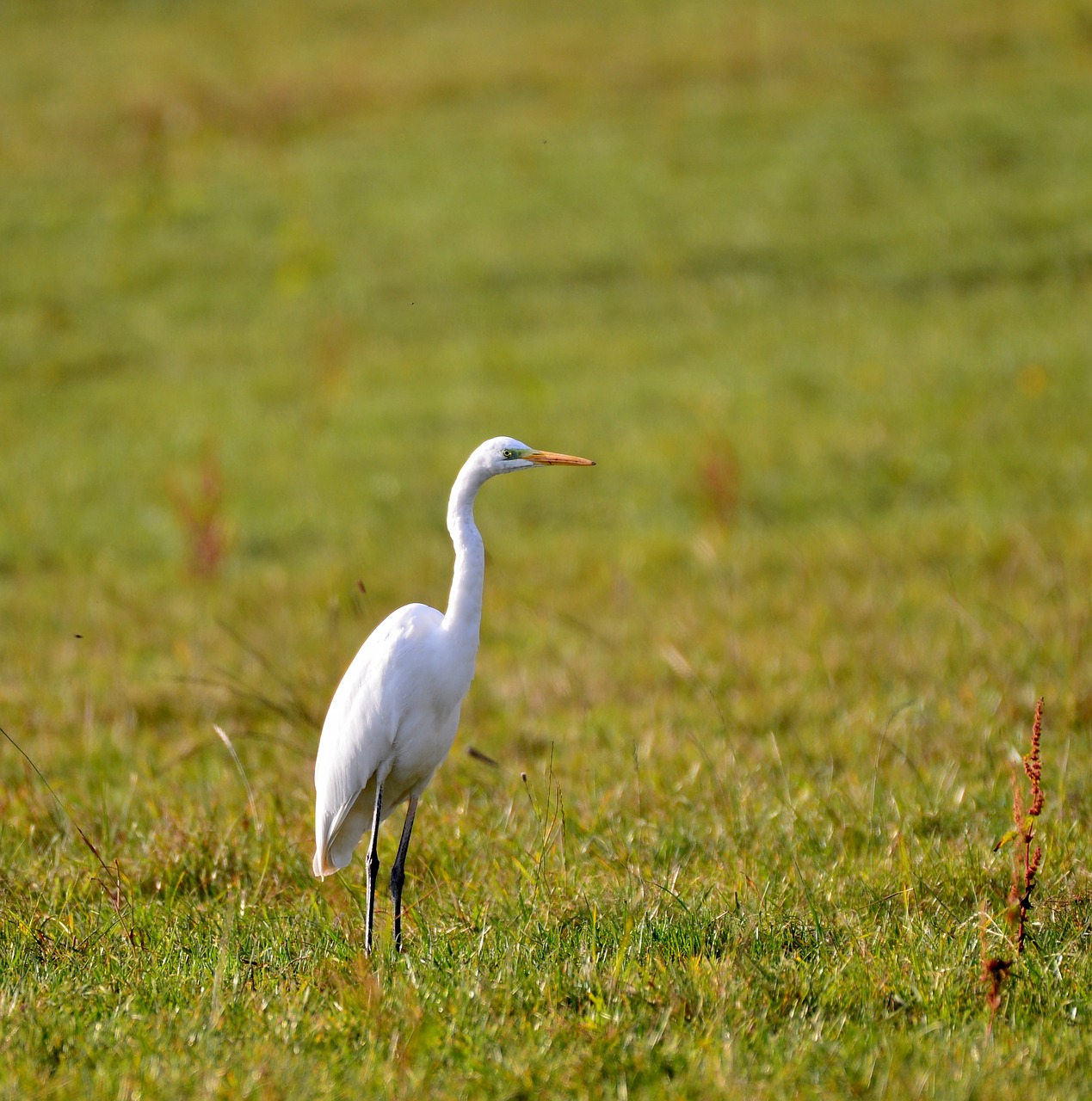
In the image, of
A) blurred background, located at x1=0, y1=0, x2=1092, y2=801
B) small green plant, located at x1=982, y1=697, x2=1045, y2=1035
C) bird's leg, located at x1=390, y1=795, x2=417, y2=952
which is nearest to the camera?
small green plant, located at x1=982, y1=697, x2=1045, y2=1035

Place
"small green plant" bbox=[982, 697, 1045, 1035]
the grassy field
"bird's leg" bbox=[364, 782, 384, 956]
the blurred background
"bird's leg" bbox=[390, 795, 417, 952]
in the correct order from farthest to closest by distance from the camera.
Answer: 1. the blurred background
2. "bird's leg" bbox=[390, 795, 417, 952]
3. "bird's leg" bbox=[364, 782, 384, 956]
4. the grassy field
5. "small green plant" bbox=[982, 697, 1045, 1035]

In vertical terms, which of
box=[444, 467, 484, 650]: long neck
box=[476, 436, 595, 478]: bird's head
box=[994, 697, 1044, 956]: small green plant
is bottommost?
box=[994, 697, 1044, 956]: small green plant

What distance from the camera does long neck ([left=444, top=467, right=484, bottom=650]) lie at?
10.0ft

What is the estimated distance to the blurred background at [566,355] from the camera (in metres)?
6.07

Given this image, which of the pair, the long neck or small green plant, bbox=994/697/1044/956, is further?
the long neck

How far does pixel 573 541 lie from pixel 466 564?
515 centimetres

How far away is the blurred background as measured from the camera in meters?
6.07

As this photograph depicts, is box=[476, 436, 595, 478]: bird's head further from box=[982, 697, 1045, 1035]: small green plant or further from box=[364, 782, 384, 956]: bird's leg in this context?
box=[982, 697, 1045, 1035]: small green plant

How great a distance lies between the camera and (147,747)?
485 centimetres

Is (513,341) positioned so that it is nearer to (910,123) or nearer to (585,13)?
(910,123)

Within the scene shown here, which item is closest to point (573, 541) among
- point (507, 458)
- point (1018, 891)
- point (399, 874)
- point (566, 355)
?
point (566, 355)

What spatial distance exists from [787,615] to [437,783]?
2577mm

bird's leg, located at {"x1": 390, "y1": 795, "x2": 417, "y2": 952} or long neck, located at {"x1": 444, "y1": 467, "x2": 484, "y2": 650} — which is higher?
long neck, located at {"x1": 444, "y1": 467, "x2": 484, "y2": 650}

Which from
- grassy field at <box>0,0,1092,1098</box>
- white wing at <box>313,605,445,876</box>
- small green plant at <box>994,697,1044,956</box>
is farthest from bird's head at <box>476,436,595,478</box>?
small green plant at <box>994,697,1044,956</box>
